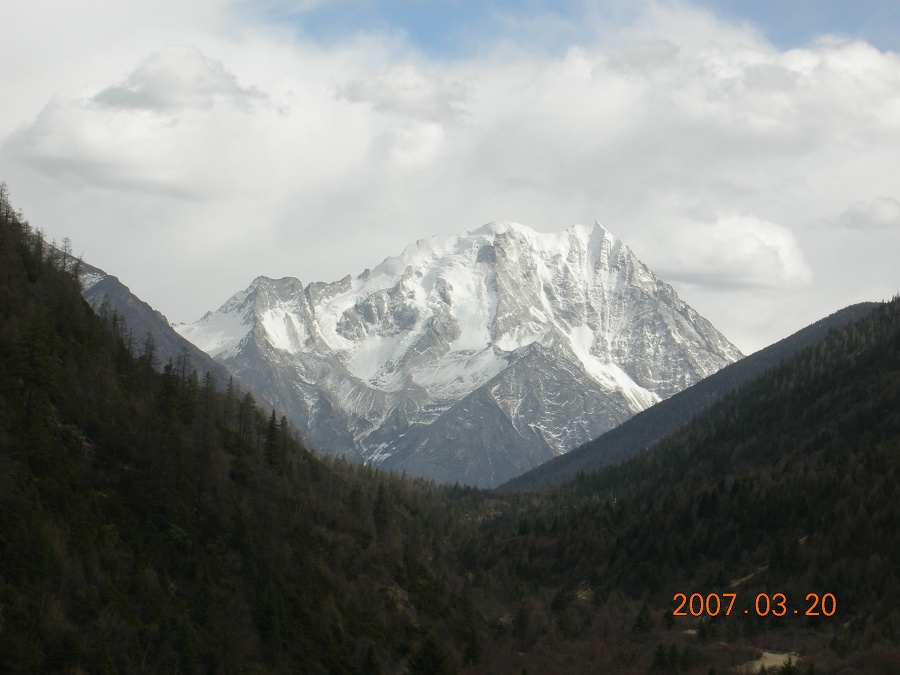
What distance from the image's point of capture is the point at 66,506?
117m

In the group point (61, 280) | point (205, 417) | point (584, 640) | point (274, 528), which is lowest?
point (584, 640)

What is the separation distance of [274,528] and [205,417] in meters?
28.9

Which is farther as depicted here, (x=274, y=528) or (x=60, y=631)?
(x=274, y=528)

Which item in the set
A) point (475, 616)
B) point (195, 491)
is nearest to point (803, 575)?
point (475, 616)

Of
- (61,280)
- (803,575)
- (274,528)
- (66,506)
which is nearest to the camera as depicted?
(66,506)

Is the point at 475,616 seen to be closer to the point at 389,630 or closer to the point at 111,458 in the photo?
the point at 389,630
